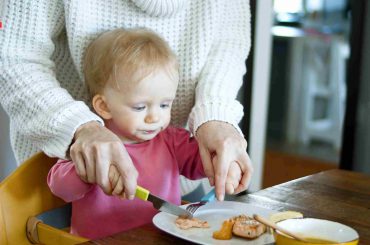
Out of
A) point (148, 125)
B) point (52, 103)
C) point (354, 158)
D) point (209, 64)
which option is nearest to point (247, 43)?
point (209, 64)

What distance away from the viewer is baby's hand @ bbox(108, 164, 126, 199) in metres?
0.98

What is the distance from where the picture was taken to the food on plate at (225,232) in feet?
3.11

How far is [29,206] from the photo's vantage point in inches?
45.6

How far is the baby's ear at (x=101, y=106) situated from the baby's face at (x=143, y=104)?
0.01 metres

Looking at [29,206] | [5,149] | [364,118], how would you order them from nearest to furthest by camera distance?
[29,206]
[5,149]
[364,118]

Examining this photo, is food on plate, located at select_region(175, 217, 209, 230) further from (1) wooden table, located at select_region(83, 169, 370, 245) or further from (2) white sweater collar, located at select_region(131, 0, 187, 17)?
(2) white sweater collar, located at select_region(131, 0, 187, 17)

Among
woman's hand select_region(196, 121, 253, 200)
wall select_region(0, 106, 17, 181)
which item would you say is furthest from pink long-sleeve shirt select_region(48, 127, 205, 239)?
wall select_region(0, 106, 17, 181)

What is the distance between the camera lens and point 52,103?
3.74ft

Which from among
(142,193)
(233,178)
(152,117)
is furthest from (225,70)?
(142,193)

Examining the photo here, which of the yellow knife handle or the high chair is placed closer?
the yellow knife handle

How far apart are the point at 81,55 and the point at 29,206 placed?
333 millimetres

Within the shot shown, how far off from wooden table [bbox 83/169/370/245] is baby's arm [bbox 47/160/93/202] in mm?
200

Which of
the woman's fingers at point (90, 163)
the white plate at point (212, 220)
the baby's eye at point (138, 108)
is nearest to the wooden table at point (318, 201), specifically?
the white plate at point (212, 220)

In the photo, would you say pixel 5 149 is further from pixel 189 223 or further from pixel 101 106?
pixel 189 223
